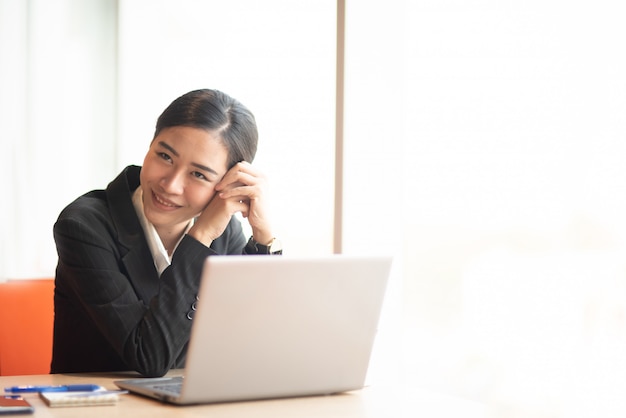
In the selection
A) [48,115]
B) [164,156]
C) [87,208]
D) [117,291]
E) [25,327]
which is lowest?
[25,327]

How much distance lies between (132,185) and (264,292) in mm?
880

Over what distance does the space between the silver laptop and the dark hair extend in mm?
730

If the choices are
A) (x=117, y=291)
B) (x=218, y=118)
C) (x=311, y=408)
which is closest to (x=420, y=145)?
(x=218, y=118)

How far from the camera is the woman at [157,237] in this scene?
1624 mm

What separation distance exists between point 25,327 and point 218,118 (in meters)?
0.69

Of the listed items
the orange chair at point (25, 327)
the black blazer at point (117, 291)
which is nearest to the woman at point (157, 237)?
the black blazer at point (117, 291)

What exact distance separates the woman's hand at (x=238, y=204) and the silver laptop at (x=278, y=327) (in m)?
0.54

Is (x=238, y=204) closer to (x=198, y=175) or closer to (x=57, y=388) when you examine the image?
(x=198, y=175)

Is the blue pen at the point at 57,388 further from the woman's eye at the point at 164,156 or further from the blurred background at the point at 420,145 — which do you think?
the blurred background at the point at 420,145

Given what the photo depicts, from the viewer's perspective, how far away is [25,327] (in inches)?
80.1

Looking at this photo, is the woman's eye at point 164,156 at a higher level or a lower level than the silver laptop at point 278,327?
higher

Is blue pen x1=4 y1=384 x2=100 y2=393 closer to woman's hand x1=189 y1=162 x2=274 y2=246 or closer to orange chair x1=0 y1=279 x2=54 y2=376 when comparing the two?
woman's hand x1=189 y1=162 x2=274 y2=246

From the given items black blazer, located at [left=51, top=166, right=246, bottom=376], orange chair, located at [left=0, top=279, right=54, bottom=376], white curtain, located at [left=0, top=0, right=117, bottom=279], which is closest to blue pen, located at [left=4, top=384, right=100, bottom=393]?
black blazer, located at [left=51, top=166, right=246, bottom=376]

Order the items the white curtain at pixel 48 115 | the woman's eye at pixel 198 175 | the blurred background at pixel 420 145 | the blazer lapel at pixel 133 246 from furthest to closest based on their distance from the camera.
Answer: the white curtain at pixel 48 115 < the blurred background at pixel 420 145 < the woman's eye at pixel 198 175 < the blazer lapel at pixel 133 246
